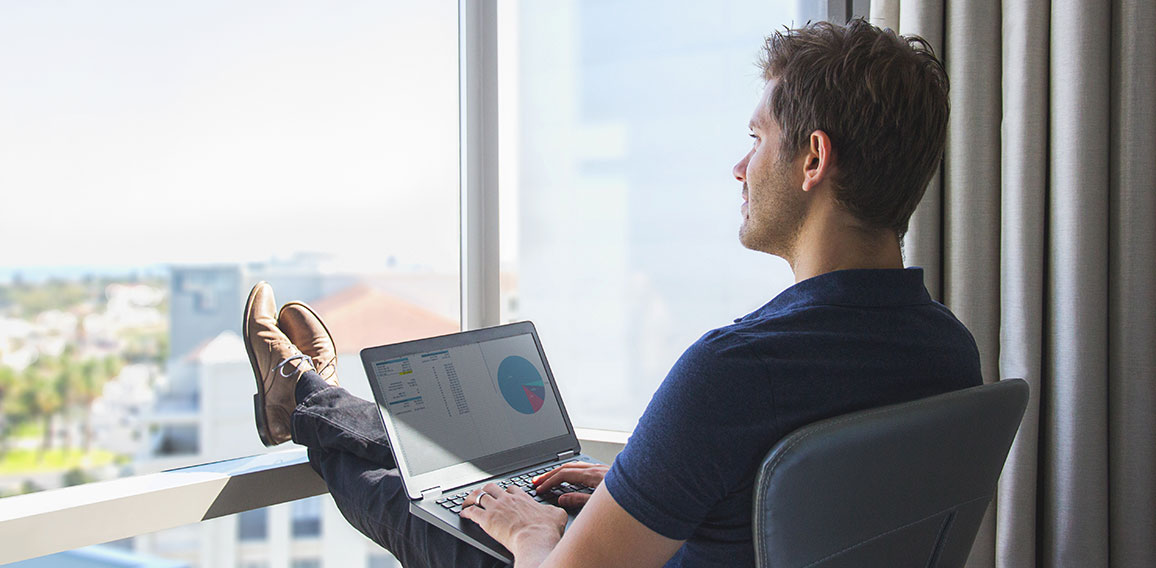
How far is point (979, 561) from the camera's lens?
1.47 m

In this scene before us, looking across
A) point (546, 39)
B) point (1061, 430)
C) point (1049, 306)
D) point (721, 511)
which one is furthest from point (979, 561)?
point (546, 39)

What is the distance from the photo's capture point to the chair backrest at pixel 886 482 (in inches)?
29.0

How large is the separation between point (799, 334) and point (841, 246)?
0.17 meters

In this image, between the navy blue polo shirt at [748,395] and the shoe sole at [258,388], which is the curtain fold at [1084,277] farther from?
the shoe sole at [258,388]

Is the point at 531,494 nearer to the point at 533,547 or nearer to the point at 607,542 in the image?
the point at 533,547

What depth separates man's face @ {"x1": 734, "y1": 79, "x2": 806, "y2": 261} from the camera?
958 mm

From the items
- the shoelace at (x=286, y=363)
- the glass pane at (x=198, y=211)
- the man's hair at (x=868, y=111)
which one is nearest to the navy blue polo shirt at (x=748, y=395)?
the man's hair at (x=868, y=111)

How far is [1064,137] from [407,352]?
1.17m

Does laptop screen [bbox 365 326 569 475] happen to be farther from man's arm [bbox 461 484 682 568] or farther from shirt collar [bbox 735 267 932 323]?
shirt collar [bbox 735 267 932 323]

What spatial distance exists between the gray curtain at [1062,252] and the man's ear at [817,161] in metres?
0.70

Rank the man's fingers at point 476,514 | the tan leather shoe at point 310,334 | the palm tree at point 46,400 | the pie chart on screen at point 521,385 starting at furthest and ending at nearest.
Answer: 1. the tan leather shoe at point 310,334
2. the pie chart on screen at point 521,385
3. the palm tree at point 46,400
4. the man's fingers at point 476,514

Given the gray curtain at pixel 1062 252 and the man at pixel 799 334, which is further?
the gray curtain at pixel 1062 252

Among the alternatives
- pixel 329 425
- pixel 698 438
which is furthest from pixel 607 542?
pixel 329 425

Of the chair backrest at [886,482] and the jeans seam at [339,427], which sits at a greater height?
the chair backrest at [886,482]
